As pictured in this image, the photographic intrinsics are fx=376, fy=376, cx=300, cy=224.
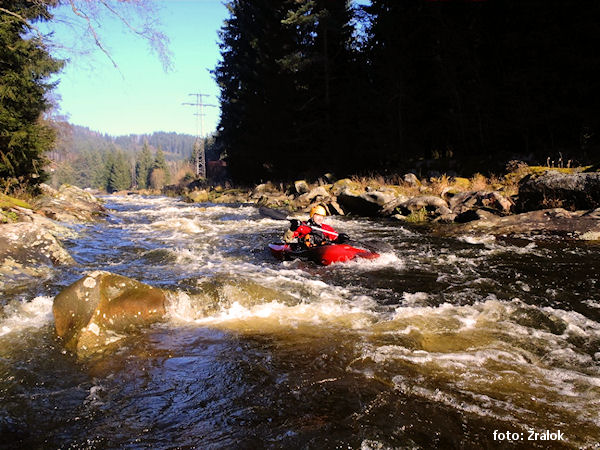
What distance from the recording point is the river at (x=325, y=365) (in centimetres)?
246

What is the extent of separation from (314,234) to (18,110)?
35.3ft

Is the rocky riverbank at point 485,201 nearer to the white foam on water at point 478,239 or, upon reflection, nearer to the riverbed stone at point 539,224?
the riverbed stone at point 539,224

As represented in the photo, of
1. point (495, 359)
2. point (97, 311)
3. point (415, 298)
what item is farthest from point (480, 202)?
point (97, 311)

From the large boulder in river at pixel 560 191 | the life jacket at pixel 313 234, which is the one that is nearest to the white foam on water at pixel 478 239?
the large boulder in river at pixel 560 191

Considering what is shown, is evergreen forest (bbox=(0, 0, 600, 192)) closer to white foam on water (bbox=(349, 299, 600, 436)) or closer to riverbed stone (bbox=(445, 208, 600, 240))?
riverbed stone (bbox=(445, 208, 600, 240))

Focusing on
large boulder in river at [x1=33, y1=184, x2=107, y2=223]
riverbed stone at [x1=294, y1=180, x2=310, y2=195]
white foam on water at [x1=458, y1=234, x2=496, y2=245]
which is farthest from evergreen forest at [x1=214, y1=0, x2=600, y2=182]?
large boulder in river at [x1=33, y1=184, x2=107, y2=223]

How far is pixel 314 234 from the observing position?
822 cm

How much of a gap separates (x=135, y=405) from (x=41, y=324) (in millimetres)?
2159

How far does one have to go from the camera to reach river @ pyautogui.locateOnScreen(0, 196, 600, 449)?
96.9 inches

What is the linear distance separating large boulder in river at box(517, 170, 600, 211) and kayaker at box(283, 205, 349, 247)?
611 cm

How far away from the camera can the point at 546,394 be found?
283 centimetres

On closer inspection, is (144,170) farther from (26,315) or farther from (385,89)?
(26,315)

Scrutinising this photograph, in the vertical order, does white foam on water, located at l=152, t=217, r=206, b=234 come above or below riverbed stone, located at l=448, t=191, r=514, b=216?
below

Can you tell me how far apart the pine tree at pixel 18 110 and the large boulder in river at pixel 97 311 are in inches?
379
